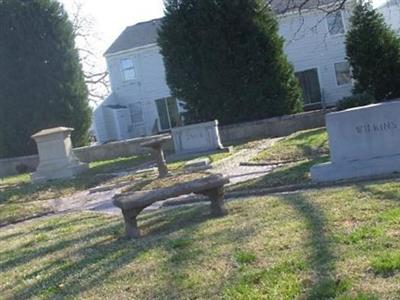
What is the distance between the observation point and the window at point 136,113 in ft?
121

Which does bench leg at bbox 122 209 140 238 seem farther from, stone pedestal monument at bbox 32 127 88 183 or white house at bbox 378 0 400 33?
white house at bbox 378 0 400 33

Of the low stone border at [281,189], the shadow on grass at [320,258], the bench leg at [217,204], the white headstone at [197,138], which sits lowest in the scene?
the low stone border at [281,189]

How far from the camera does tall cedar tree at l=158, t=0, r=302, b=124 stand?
78.7 feet

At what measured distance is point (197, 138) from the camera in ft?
68.2

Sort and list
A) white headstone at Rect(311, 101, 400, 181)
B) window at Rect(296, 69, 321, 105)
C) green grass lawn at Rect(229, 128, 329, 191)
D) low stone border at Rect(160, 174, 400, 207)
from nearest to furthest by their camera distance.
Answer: low stone border at Rect(160, 174, 400, 207)
white headstone at Rect(311, 101, 400, 181)
green grass lawn at Rect(229, 128, 329, 191)
window at Rect(296, 69, 321, 105)

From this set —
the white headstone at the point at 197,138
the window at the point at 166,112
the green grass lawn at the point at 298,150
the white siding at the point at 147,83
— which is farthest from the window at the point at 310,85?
the green grass lawn at the point at 298,150

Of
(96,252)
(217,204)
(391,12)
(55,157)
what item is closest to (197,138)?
(55,157)

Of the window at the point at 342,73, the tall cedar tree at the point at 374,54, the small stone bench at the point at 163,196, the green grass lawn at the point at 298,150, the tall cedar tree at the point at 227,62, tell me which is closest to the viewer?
the small stone bench at the point at 163,196

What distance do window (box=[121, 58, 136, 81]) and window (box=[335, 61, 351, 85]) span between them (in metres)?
11.8

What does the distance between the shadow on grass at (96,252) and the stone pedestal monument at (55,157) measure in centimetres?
1006

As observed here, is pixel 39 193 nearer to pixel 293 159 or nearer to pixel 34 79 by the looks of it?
pixel 293 159

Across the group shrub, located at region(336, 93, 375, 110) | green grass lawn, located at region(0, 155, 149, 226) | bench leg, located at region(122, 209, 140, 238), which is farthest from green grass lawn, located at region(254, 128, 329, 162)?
bench leg, located at region(122, 209, 140, 238)

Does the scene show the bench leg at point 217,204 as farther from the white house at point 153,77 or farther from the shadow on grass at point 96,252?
the white house at point 153,77

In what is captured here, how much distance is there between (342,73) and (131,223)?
1056 inches
